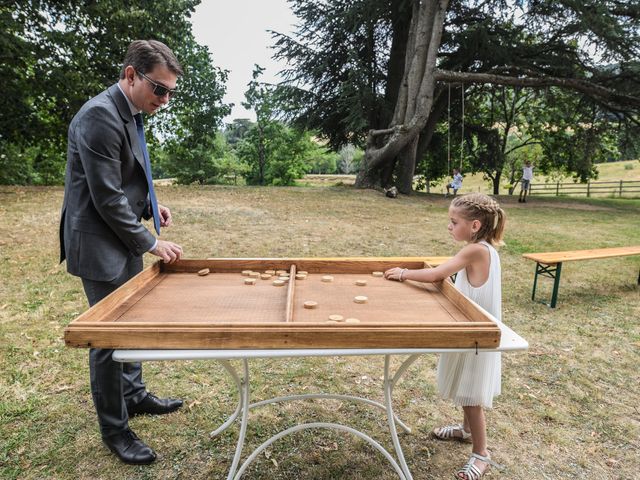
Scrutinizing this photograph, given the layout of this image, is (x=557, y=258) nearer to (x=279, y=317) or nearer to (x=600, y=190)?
(x=279, y=317)

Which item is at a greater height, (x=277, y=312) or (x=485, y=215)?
(x=485, y=215)

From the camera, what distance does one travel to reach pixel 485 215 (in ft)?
8.23

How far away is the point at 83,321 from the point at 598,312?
6147mm

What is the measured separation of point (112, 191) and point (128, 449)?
1559 millimetres

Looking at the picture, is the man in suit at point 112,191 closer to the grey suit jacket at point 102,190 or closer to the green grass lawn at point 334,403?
the grey suit jacket at point 102,190

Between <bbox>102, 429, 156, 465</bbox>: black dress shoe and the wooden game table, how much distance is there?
64 cm

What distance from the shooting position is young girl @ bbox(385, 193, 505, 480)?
248cm

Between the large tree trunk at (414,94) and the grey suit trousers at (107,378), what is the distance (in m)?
14.6

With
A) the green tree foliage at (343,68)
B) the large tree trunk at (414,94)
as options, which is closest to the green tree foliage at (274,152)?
the green tree foliage at (343,68)

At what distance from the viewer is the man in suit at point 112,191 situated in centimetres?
226

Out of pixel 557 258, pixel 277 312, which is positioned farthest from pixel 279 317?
pixel 557 258

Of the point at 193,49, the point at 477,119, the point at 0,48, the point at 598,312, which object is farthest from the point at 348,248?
the point at 193,49

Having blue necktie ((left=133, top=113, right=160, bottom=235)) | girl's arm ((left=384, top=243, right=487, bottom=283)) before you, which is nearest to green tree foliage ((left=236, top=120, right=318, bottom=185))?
blue necktie ((left=133, top=113, right=160, bottom=235))

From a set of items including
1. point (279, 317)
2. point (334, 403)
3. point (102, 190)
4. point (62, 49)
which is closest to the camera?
point (279, 317)
